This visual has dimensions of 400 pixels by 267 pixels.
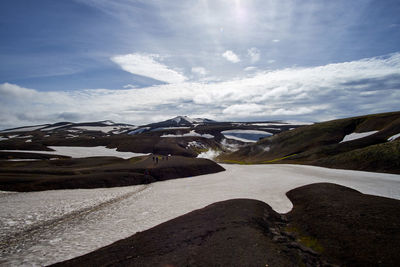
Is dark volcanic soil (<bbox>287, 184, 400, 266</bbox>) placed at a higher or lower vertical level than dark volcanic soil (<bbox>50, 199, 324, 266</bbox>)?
higher

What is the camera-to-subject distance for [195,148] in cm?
16062

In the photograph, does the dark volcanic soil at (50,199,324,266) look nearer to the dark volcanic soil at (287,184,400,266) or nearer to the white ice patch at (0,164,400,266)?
the dark volcanic soil at (287,184,400,266)

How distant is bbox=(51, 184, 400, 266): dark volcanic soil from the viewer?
11881mm

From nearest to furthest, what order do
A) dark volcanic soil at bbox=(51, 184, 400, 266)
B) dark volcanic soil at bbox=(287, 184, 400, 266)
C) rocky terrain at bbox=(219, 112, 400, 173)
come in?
dark volcanic soil at bbox=(287, 184, 400, 266)
dark volcanic soil at bbox=(51, 184, 400, 266)
rocky terrain at bbox=(219, 112, 400, 173)

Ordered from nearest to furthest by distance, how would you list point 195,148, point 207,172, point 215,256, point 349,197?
point 215,256 → point 349,197 → point 207,172 → point 195,148

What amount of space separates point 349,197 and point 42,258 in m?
28.6

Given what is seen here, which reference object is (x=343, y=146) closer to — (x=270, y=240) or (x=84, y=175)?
(x=270, y=240)

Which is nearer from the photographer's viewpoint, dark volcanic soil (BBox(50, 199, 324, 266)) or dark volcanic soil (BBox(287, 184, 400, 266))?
dark volcanic soil (BBox(287, 184, 400, 266))

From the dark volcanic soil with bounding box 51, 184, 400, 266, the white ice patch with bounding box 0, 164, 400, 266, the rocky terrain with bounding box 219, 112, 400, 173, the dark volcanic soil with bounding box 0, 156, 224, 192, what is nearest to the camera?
the dark volcanic soil with bounding box 51, 184, 400, 266

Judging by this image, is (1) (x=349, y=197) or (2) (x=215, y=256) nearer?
(2) (x=215, y=256)

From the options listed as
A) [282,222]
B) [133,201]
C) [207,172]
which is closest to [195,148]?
[207,172]

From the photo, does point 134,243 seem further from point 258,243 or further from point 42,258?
point 258,243

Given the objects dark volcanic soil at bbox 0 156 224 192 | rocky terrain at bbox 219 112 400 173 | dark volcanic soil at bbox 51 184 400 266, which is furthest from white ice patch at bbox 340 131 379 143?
dark volcanic soil at bbox 51 184 400 266

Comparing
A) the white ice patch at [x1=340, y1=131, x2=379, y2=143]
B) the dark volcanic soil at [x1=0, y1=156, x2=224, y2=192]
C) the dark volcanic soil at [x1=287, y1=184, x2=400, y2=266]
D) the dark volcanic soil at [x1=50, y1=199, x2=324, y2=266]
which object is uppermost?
the white ice patch at [x1=340, y1=131, x2=379, y2=143]
